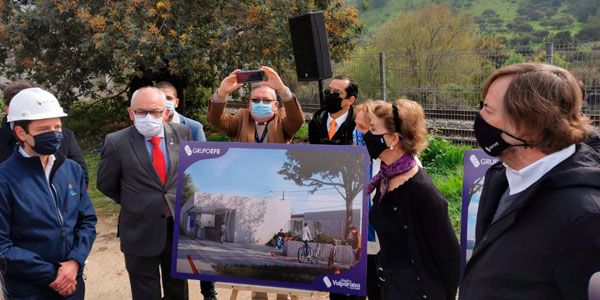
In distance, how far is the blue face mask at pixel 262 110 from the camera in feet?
14.0

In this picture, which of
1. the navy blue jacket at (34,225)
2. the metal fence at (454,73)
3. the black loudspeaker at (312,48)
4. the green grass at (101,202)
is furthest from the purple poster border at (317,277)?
the metal fence at (454,73)

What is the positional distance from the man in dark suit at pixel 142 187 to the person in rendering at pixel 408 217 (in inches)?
67.6

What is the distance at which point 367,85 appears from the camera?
9.69 meters

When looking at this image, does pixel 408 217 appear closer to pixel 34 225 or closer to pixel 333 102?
→ pixel 333 102

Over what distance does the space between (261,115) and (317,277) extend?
1.77 metres

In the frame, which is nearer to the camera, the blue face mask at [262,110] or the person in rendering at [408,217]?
the person in rendering at [408,217]

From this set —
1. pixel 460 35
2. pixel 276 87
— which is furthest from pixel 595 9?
pixel 276 87

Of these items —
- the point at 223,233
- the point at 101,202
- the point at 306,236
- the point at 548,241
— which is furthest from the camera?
the point at 101,202

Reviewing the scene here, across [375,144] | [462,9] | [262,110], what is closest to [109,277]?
[262,110]

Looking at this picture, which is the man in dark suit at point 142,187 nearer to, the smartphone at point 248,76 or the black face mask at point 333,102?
the smartphone at point 248,76

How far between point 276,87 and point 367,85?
5.91 m

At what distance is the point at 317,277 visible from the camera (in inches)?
121

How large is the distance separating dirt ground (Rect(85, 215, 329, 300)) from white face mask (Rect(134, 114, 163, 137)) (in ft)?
6.40

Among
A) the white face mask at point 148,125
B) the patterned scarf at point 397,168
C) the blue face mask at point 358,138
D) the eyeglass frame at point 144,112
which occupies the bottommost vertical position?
the blue face mask at point 358,138
